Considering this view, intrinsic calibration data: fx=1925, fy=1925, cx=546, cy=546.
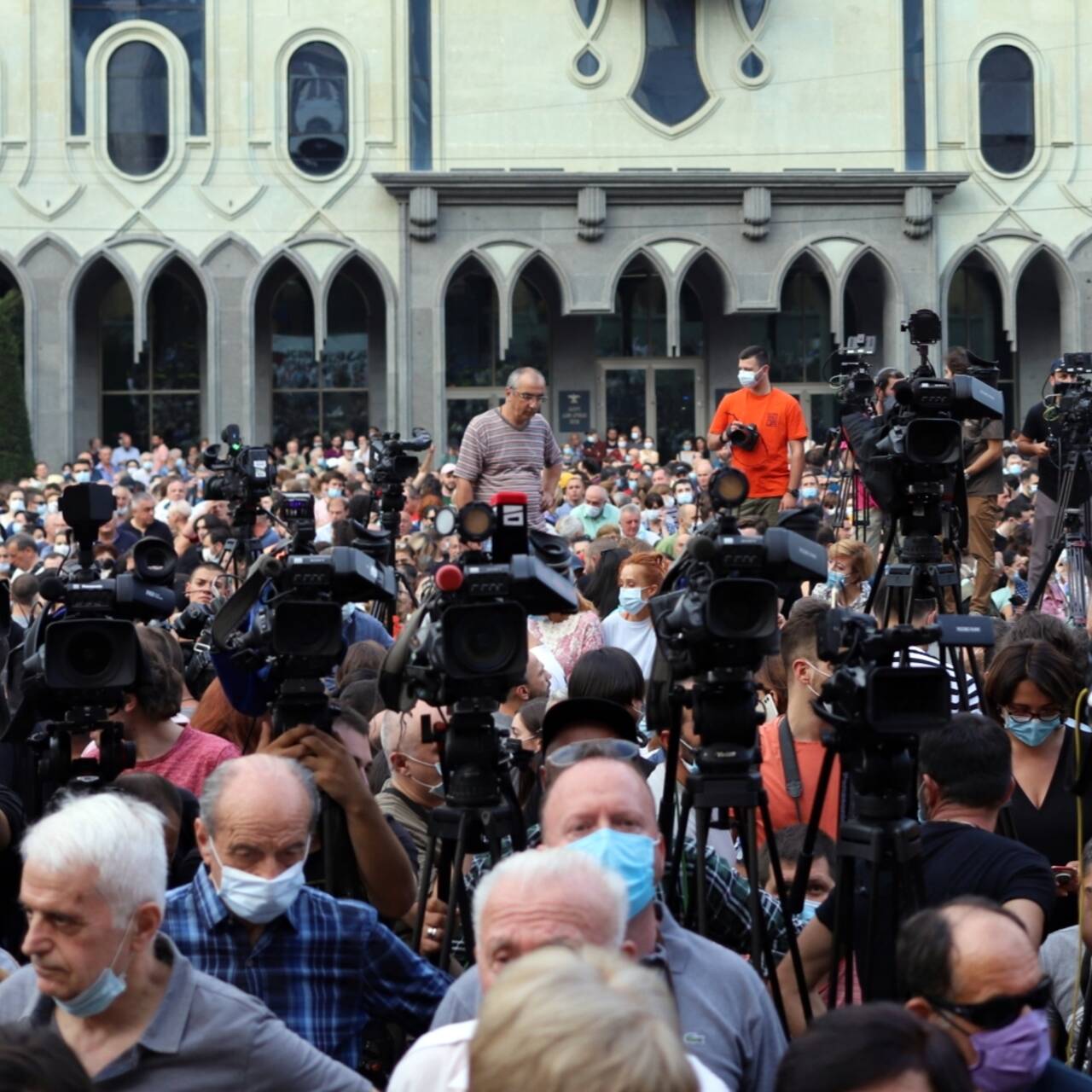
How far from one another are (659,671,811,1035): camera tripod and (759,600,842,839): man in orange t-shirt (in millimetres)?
836

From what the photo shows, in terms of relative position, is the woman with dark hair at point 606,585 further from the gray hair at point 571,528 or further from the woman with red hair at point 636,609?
the gray hair at point 571,528

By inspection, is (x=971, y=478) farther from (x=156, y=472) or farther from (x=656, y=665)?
(x=156, y=472)

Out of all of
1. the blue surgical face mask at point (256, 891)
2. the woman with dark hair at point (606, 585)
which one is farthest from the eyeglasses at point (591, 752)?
the woman with dark hair at point (606, 585)

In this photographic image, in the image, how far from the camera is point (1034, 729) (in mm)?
5984

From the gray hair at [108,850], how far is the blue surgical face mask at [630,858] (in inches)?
33.8

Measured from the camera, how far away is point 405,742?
6156mm

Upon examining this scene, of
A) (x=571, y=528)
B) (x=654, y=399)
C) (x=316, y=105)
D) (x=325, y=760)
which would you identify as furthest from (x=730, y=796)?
(x=654, y=399)

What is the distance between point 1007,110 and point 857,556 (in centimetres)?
2571

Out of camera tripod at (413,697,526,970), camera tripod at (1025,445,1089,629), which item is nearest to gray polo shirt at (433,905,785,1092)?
camera tripod at (413,697,526,970)

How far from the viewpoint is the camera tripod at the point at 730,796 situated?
16.1 feet

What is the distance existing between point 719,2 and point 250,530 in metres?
25.7

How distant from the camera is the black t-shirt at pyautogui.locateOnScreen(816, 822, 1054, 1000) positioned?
4859 mm

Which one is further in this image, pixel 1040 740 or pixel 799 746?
pixel 799 746

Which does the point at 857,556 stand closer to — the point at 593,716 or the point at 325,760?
the point at 593,716
